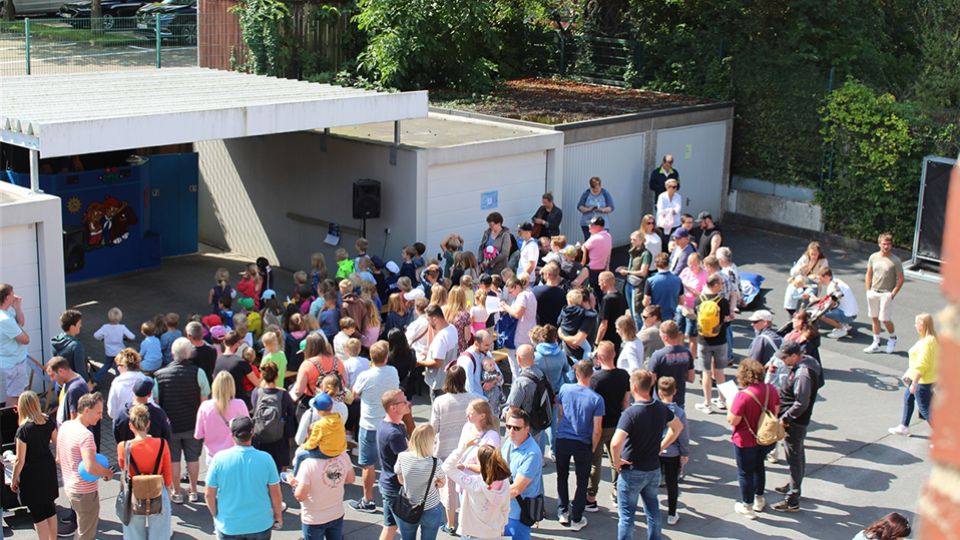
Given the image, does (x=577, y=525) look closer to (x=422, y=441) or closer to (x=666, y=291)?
(x=422, y=441)

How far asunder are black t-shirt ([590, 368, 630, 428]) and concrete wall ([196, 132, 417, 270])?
23.1ft

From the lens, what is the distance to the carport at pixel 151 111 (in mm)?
11922

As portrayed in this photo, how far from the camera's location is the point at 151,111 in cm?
1281

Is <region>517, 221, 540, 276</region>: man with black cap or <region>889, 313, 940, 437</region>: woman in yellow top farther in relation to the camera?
<region>517, 221, 540, 276</region>: man with black cap

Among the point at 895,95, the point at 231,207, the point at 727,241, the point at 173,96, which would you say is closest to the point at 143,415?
the point at 173,96

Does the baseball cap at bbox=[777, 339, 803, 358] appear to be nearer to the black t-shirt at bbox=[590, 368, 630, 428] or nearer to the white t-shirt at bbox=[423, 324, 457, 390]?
the black t-shirt at bbox=[590, 368, 630, 428]

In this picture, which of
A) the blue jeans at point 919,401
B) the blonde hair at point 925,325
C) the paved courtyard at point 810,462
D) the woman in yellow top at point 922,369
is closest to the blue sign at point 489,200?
the paved courtyard at point 810,462

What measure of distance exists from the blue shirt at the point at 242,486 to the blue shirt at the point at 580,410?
2516 mm

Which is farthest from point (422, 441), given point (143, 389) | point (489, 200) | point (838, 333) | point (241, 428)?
point (489, 200)

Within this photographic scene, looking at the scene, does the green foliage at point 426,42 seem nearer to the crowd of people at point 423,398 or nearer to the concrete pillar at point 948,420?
the crowd of people at point 423,398

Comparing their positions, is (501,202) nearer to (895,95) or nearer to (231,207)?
(231,207)

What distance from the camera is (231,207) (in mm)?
19328

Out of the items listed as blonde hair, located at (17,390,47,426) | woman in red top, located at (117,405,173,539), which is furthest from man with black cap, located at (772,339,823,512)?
blonde hair, located at (17,390,47,426)

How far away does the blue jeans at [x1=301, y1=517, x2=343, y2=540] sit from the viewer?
7871 millimetres
